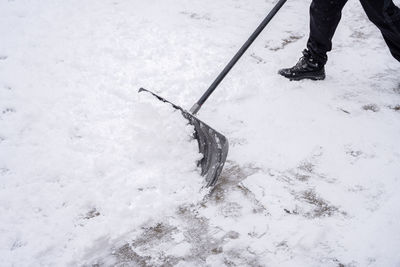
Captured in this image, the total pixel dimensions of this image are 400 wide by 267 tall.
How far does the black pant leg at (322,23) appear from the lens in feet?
7.87

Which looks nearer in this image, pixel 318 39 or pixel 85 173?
pixel 85 173

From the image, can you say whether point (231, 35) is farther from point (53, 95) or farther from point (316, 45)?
point (53, 95)

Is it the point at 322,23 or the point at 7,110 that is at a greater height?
the point at 322,23

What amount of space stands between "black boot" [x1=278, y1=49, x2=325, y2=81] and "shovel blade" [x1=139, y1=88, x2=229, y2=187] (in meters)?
1.23

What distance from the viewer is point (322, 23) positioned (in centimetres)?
251

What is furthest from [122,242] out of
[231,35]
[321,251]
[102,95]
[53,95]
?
[231,35]

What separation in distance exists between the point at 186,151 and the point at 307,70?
1436 mm

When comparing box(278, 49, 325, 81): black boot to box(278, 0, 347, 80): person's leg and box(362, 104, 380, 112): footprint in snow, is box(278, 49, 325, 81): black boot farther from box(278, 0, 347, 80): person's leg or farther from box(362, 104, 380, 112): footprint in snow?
box(362, 104, 380, 112): footprint in snow

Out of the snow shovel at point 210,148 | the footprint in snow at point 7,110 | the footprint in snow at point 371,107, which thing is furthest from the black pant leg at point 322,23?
the footprint in snow at point 7,110

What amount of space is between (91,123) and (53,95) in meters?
0.54

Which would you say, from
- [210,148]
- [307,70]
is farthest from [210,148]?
[307,70]

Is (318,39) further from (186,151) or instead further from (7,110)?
(7,110)

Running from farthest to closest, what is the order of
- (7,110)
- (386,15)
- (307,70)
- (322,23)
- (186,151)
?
(307,70) → (322,23) → (7,110) → (386,15) → (186,151)

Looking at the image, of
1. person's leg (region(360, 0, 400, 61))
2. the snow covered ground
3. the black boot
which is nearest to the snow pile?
the snow covered ground
